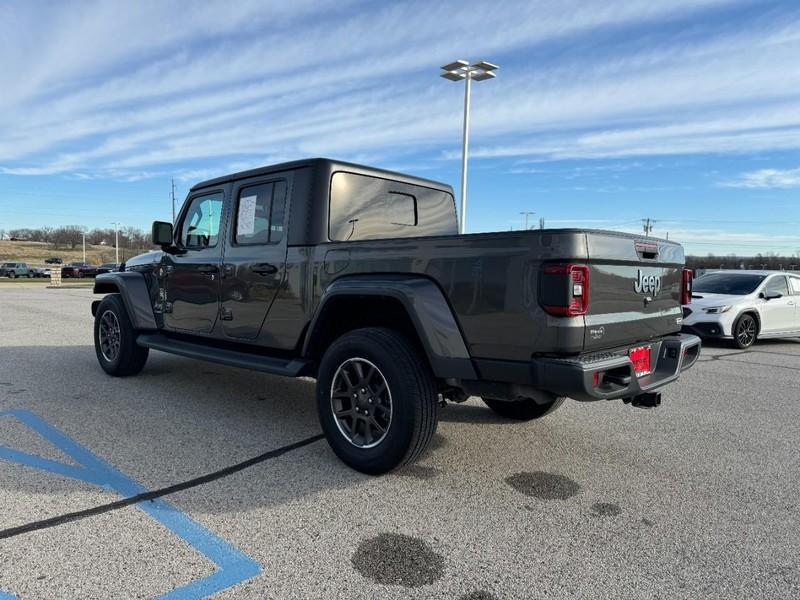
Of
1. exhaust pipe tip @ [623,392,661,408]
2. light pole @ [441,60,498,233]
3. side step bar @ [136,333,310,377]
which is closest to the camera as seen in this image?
exhaust pipe tip @ [623,392,661,408]

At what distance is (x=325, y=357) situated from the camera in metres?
3.75

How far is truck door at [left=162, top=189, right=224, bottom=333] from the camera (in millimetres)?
4914

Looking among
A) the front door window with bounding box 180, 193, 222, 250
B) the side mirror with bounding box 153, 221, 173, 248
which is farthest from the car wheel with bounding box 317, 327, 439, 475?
the side mirror with bounding box 153, 221, 173, 248

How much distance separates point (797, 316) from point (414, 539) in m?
10.8

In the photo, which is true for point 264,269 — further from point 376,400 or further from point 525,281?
point 525,281

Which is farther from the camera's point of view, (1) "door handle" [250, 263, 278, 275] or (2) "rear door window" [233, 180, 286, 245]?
(2) "rear door window" [233, 180, 286, 245]

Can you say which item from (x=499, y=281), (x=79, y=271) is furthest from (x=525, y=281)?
(x=79, y=271)

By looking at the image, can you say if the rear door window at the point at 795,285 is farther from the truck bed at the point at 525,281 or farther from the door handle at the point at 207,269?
the door handle at the point at 207,269

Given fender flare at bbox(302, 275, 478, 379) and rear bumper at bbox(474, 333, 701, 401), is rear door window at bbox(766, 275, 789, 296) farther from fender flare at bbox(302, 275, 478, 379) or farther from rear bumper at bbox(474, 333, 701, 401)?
Answer: fender flare at bbox(302, 275, 478, 379)

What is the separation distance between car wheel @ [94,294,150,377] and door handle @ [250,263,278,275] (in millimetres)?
2301

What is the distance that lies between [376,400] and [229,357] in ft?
5.11

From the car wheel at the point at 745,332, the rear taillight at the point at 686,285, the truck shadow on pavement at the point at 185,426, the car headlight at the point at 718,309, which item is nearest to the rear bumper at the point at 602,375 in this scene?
the rear taillight at the point at 686,285

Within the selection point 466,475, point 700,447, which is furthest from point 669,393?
point 466,475

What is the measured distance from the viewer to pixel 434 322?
10.7 ft
